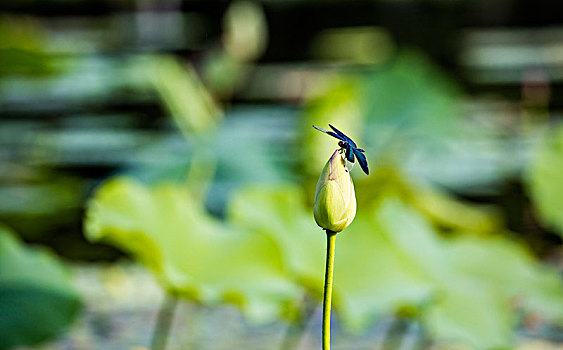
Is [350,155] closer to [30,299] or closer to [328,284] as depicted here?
[328,284]

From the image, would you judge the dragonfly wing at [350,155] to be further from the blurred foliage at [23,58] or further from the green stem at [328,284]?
the blurred foliage at [23,58]

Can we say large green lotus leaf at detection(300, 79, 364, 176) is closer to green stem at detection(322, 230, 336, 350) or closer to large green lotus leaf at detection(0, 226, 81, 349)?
large green lotus leaf at detection(0, 226, 81, 349)

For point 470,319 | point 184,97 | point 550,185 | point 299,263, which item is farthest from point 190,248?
point 184,97

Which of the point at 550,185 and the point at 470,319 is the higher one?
the point at 550,185

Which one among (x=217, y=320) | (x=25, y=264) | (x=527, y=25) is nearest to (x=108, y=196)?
(x=25, y=264)

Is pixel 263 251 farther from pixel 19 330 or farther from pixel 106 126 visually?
pixel 106 126

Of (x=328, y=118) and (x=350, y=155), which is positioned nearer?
(x=350, y=155)
